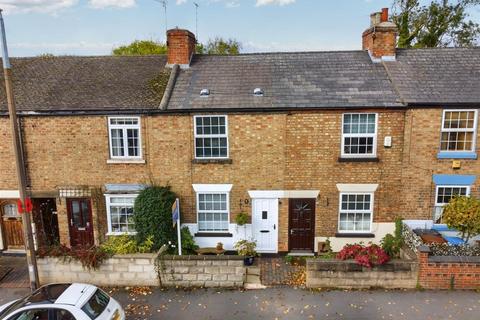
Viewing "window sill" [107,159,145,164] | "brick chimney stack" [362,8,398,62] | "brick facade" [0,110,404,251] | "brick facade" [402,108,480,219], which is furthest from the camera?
"brick chimney stack" [362,8,398,62]

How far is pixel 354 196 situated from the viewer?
13109 mm

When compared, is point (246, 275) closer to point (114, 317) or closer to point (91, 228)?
point (114, 317)

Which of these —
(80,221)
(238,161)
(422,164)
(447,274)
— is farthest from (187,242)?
(422,164)

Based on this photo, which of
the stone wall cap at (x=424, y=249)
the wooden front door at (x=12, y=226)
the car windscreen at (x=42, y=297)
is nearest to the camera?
the car windscreen at (x=42, y=297)

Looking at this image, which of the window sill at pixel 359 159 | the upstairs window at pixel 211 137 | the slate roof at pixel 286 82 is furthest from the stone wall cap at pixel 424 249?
the upstairs window at pixel 211 137

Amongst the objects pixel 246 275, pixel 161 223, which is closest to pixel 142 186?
pixel 161 223

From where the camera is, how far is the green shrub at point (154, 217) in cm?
1225

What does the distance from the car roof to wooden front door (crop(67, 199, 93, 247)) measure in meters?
5.47

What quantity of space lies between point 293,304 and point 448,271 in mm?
4812

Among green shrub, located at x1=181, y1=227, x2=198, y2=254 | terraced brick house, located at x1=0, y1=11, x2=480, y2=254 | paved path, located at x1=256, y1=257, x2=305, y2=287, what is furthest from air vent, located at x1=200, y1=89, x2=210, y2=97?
paved path, located at x1=256, y1=257, x2=305, y2=287

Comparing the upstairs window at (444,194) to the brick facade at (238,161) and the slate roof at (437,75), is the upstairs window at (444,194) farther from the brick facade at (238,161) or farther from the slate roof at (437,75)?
the slate roof at (437,75)

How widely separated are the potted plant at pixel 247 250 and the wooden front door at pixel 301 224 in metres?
1.64

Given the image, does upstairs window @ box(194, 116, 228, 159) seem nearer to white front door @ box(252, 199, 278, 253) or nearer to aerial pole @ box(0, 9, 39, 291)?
white front door @ box(252, 199, 278, 253)

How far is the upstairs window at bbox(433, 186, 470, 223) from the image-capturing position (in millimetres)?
12930
